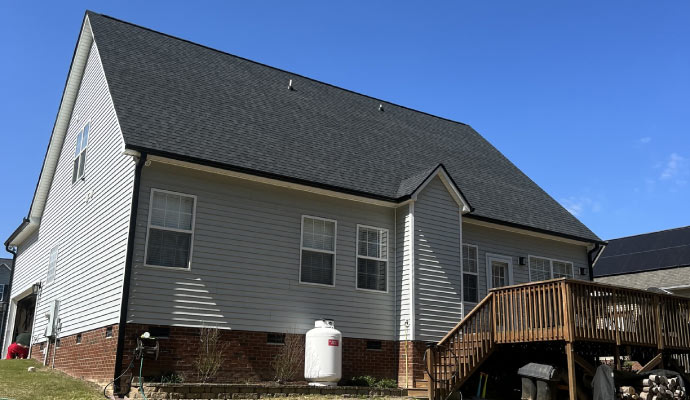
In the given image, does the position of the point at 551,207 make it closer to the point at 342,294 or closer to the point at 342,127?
the point at 342,127

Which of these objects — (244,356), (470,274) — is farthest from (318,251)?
(470,274)

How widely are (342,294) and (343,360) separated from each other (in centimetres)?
152

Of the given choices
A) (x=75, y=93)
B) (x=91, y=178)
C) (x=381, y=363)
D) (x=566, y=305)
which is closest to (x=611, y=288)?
(x=566, y=305)

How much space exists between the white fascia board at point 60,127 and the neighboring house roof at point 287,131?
0.26 meters

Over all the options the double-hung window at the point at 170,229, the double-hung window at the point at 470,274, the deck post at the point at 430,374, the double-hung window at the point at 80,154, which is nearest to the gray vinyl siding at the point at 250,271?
the double-hung window at the point at 170,229

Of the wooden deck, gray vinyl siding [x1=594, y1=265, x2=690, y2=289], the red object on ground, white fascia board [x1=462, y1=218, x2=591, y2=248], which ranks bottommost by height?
the red object on ground

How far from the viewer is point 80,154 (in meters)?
17.4

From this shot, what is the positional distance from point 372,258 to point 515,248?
17.0 ft

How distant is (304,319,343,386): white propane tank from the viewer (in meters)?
13.3

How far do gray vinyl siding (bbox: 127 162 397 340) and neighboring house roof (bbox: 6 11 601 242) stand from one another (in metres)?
0.61

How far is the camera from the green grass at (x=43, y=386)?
11352mm

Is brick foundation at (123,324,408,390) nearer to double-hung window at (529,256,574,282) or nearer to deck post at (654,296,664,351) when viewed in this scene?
double-hung window at (529,256,574,282)

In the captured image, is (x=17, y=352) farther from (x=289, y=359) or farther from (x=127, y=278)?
(x=289, y=359)

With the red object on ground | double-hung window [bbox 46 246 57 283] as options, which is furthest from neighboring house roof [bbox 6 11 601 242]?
the red object on ground
